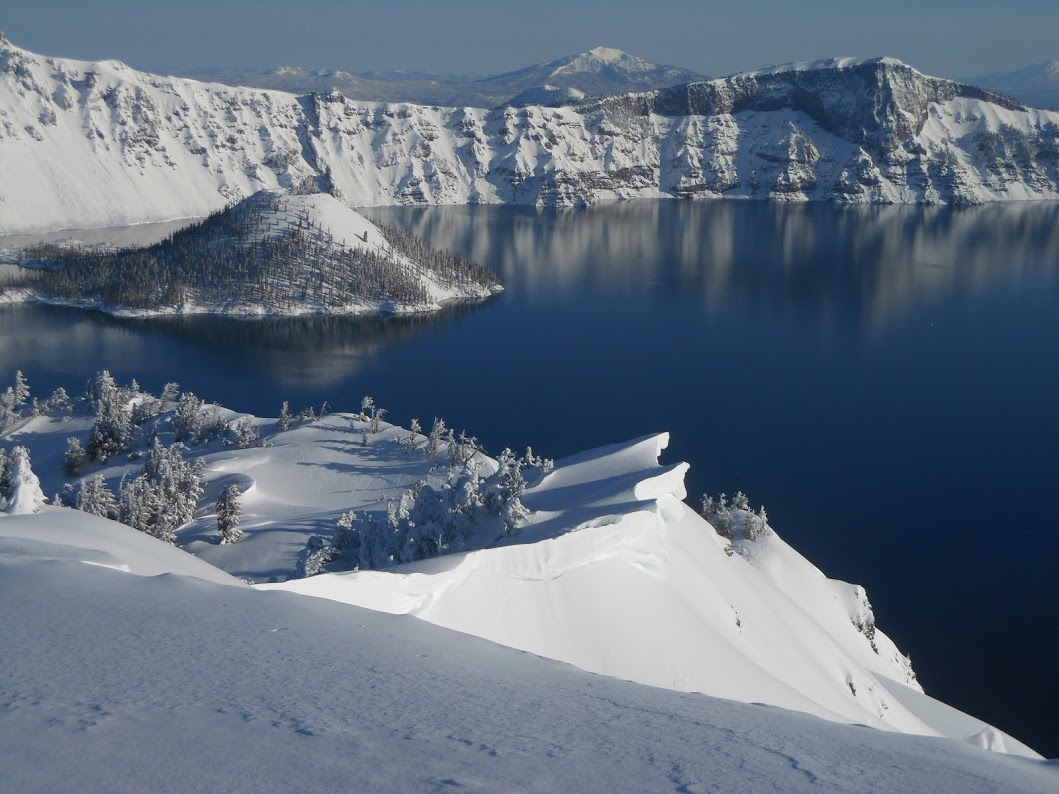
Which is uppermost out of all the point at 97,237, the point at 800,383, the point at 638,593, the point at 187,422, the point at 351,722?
the point at 351,722

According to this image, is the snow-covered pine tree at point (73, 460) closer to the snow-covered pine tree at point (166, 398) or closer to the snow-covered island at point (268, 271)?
the snow-covered pine tree at point (166, 398)

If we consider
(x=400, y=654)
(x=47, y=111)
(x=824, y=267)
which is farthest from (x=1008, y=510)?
(x=47, y=111)

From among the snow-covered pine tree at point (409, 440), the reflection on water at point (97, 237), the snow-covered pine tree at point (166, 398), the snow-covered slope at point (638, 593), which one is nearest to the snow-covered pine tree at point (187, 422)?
the snow-covered pine tree at point (166, 398)

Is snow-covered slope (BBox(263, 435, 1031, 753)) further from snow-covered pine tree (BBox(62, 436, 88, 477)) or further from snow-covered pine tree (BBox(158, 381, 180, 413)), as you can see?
snow-covered pine tree (BBox(158, 381, 180, 413))

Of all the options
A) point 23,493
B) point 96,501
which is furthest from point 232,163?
point 23,493

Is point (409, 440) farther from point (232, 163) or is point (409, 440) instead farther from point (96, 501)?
point (232, 163)

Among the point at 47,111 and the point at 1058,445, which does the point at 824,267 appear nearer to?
the point at 1058,445

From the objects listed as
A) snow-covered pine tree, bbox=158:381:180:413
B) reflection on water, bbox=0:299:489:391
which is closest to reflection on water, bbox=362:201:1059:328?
reflection on water, bbox=0:299:489:391
